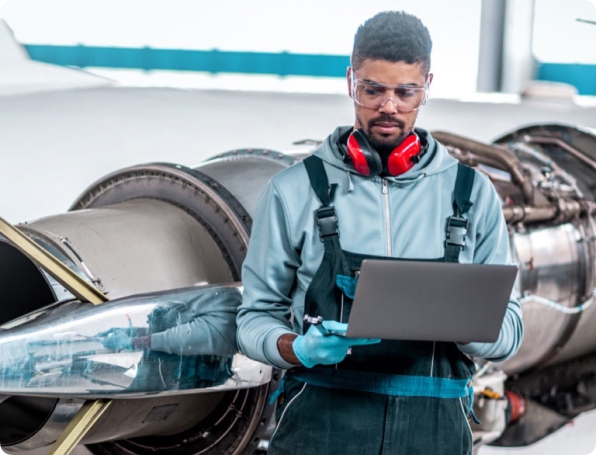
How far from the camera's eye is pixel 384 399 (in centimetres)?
173

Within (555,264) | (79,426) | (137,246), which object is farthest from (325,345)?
(555,264)

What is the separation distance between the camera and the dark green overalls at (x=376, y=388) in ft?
5.62

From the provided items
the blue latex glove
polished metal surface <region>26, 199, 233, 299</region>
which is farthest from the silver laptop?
polished metal surface <region>26, 199, 233, 299</region>

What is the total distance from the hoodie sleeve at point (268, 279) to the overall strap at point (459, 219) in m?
0.26

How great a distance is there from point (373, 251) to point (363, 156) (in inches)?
6.4

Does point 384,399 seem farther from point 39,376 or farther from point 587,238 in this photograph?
point 587,238

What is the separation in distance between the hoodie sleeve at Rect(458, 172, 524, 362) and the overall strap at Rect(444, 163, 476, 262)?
3 centimetres

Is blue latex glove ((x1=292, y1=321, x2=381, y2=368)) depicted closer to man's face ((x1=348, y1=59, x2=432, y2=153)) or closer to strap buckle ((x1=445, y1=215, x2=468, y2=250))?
strap buckle ((x1=445, y1=215, x2=468, y2=250))

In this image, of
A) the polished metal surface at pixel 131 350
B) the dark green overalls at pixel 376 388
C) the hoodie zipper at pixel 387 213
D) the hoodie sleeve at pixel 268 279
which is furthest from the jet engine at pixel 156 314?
the hoodie zipper at pixel 387 213

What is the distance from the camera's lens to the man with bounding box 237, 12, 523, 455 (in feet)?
5.64

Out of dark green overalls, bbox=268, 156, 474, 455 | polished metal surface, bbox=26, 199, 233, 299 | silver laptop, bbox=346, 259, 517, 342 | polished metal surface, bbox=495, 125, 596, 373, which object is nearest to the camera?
silver laptop, bbox=346, 259, 517, 342

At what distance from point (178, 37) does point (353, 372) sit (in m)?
4.32

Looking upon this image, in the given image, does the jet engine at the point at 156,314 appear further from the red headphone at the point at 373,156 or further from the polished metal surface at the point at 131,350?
the red headphone at the point at 373,156

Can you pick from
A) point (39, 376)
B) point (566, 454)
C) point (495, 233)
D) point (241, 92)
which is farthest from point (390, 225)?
point (241, 92)
